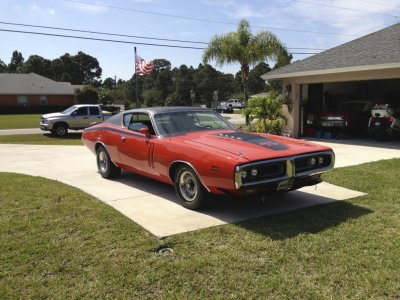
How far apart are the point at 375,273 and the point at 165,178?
3.28m

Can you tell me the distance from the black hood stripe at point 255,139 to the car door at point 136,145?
1178 millimetres

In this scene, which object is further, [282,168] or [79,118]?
[79,118]

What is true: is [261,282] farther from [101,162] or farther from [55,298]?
[101,162]

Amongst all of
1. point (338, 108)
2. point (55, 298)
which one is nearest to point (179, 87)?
point (338, 108)

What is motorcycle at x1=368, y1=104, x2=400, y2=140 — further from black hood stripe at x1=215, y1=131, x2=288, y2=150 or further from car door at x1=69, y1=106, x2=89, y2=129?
car door at x1=69, y1=106, x2=89, y2=129

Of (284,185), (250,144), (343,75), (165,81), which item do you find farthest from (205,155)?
(165,81)

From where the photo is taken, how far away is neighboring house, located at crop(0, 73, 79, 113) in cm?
4928

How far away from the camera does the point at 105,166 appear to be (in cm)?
789

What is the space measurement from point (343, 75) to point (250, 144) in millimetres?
9979

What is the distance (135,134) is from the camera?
22.0 feet

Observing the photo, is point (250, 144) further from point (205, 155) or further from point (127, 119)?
point (127, 119)

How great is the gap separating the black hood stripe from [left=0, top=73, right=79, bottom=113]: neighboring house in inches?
1922

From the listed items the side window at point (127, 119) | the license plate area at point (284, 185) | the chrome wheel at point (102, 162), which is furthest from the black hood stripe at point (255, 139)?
the chrome wheel at point (102, 162)

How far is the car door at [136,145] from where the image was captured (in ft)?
20.6
